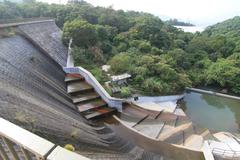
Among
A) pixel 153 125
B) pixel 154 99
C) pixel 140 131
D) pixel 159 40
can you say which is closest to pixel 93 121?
pixel 140 131

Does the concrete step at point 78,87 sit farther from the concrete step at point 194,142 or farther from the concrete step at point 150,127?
the concrete step at point 194,142

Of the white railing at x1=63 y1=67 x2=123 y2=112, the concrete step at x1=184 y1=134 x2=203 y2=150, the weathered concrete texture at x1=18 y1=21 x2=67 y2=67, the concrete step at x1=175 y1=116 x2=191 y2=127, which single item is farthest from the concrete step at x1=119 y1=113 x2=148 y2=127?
the weathered concrete texture at x1=18 y1=21 x2=67 y2=67

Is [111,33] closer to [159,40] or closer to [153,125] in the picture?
[159,40]

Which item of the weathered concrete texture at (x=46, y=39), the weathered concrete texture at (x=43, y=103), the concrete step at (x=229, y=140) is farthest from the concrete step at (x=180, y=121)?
the weathered concrete texture at (x=46, y=39)

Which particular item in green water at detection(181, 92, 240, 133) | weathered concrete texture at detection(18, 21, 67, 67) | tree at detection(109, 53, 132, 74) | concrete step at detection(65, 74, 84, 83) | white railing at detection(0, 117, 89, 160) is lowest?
green water at detection(181, 92, 240, 133)

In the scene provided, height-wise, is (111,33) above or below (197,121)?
above

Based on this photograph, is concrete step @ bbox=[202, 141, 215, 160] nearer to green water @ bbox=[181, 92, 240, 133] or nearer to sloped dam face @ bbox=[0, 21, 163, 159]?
sloped dam face @ bbox=[0, 21, 163, 159]
